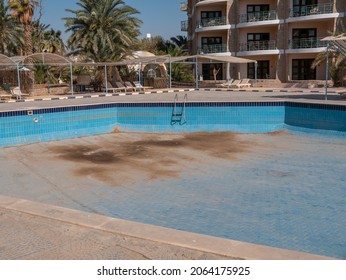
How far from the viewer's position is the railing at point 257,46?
1366 inches

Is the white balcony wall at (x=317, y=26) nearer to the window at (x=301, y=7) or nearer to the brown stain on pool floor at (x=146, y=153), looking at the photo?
the window at (x=301, y=7)

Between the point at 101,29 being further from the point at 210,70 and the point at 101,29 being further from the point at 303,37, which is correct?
the point at 303,37

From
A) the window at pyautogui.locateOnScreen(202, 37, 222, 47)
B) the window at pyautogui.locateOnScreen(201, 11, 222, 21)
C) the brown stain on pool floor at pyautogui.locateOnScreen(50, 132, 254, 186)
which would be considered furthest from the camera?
the window at pyautogui.locateOnScreen(201, 11, 222, 21)

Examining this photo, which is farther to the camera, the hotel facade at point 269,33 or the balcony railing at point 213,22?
the balcony railing at point 213,22

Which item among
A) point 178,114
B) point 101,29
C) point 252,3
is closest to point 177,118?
point 178,114

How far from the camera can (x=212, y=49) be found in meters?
37.8

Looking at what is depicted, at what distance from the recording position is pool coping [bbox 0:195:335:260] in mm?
3768

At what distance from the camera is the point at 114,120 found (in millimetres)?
16219

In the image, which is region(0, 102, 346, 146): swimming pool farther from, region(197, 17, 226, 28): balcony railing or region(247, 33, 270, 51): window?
region(197, 17, 226, 28): balcony railing

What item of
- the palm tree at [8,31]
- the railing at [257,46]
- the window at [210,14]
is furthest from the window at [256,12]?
the palm tree at [8,31]

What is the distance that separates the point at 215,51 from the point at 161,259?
1384 inches

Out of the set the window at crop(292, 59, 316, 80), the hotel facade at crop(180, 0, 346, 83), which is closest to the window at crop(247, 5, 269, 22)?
the hotel facade at crop(180, 0, 346, 83)

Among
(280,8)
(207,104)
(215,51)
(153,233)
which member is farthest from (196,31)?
(153,233)

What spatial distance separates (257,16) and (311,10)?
15.0 ft
